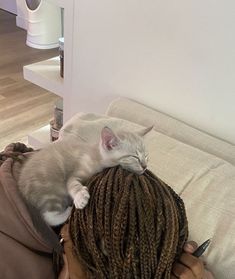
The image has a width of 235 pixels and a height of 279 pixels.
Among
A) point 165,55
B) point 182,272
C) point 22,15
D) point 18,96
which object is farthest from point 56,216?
point 22,15

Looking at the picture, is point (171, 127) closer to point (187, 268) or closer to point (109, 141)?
point (109, 141)

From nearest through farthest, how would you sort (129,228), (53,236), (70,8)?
(129,228), (53,236), (70,8)

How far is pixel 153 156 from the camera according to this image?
3.47ft

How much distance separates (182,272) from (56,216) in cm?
28

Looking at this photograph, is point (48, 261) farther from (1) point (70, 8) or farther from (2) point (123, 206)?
(1) point (70, 8)

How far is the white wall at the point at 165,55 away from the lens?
1134 mm

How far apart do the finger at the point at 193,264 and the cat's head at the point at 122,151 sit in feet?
0.63

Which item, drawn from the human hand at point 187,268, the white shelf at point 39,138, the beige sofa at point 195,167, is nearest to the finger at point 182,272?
the human hand at point 187,268

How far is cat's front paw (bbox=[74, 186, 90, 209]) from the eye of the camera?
2.38 ft

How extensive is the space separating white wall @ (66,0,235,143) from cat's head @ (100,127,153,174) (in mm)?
402

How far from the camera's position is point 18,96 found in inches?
102

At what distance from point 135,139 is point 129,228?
0.28 m

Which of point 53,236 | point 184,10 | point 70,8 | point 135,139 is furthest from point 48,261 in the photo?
point 70,8

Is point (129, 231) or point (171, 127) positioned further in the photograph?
point (171, 127)
